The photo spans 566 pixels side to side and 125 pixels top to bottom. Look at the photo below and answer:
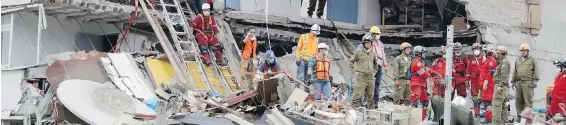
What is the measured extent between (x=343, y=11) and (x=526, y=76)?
817cm

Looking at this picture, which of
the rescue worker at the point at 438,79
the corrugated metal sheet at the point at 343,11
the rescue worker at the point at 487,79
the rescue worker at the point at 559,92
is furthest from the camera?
the corrugated metal sheet at the point at 343,11

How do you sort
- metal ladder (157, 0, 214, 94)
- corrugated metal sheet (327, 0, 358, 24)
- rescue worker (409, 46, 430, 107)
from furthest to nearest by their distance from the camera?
1. corrugated metal sheet (327, 0, 358, 24)
2. metal ladder (157, 0, 214, 94)
3. rescue worker (409, 46, 430, 107)

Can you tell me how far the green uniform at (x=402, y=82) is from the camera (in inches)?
604

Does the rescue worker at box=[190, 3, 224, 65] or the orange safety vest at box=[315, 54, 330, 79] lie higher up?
the rescue worker at box=[190, 3, 224, 65]

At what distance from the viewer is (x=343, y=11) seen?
70.1 ft

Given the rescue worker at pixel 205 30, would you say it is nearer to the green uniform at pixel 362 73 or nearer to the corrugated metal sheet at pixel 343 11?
the green uniform at pixel 362 73

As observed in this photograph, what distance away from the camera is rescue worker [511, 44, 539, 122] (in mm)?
13633

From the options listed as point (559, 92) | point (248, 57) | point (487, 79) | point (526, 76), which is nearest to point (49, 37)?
point (248, 57)

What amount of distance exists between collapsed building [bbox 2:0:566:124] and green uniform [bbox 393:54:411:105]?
6.18ft

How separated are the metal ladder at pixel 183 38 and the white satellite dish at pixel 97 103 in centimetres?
183

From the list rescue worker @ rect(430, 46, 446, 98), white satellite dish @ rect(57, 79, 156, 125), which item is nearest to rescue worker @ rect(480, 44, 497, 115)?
rescue worker @ rect(430, 46, 446, 98)

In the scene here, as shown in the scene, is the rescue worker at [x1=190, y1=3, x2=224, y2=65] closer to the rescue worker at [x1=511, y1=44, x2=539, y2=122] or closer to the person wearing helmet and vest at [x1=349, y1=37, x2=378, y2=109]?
the person wearing helmet and vest at [x1=349, y1=37, x2=378, y2=109]

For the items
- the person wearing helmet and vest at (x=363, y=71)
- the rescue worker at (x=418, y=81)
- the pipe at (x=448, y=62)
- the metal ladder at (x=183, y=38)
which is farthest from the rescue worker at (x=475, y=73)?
the pipe at (x=448, y=62)

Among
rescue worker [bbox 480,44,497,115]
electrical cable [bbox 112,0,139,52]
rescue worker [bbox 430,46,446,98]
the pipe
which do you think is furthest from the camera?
electrical cable [bbox 112,0,139,52]
